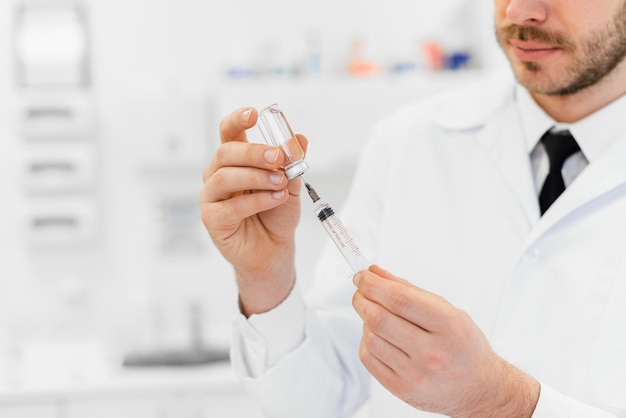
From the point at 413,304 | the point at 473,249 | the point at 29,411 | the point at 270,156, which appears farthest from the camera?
the point at 29,411

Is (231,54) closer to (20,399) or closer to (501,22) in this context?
(20,399)

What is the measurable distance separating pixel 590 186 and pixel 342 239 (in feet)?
1.30

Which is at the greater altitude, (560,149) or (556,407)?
(560,149)

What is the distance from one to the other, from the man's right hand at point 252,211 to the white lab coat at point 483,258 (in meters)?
0.06

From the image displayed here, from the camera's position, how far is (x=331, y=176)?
109 inches

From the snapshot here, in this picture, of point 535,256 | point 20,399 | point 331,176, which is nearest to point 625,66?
point 535,256

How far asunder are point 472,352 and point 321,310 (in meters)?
0.49

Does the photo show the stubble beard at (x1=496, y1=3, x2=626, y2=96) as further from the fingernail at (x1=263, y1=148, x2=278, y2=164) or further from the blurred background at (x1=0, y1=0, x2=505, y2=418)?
the blurred background at (x1=0, y1=0, x2=505, y2=418)

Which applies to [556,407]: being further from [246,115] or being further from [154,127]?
[154,127]

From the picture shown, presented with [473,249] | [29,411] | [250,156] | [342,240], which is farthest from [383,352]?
[29,411]

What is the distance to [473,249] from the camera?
4.07 feet

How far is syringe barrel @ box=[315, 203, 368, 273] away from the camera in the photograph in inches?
40.2

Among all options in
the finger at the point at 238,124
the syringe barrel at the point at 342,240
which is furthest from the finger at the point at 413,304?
the finger at the point at 238,124

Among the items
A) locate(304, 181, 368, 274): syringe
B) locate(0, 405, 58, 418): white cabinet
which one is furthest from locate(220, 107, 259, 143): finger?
locate(0, 405, 58, 418): white cabinet
